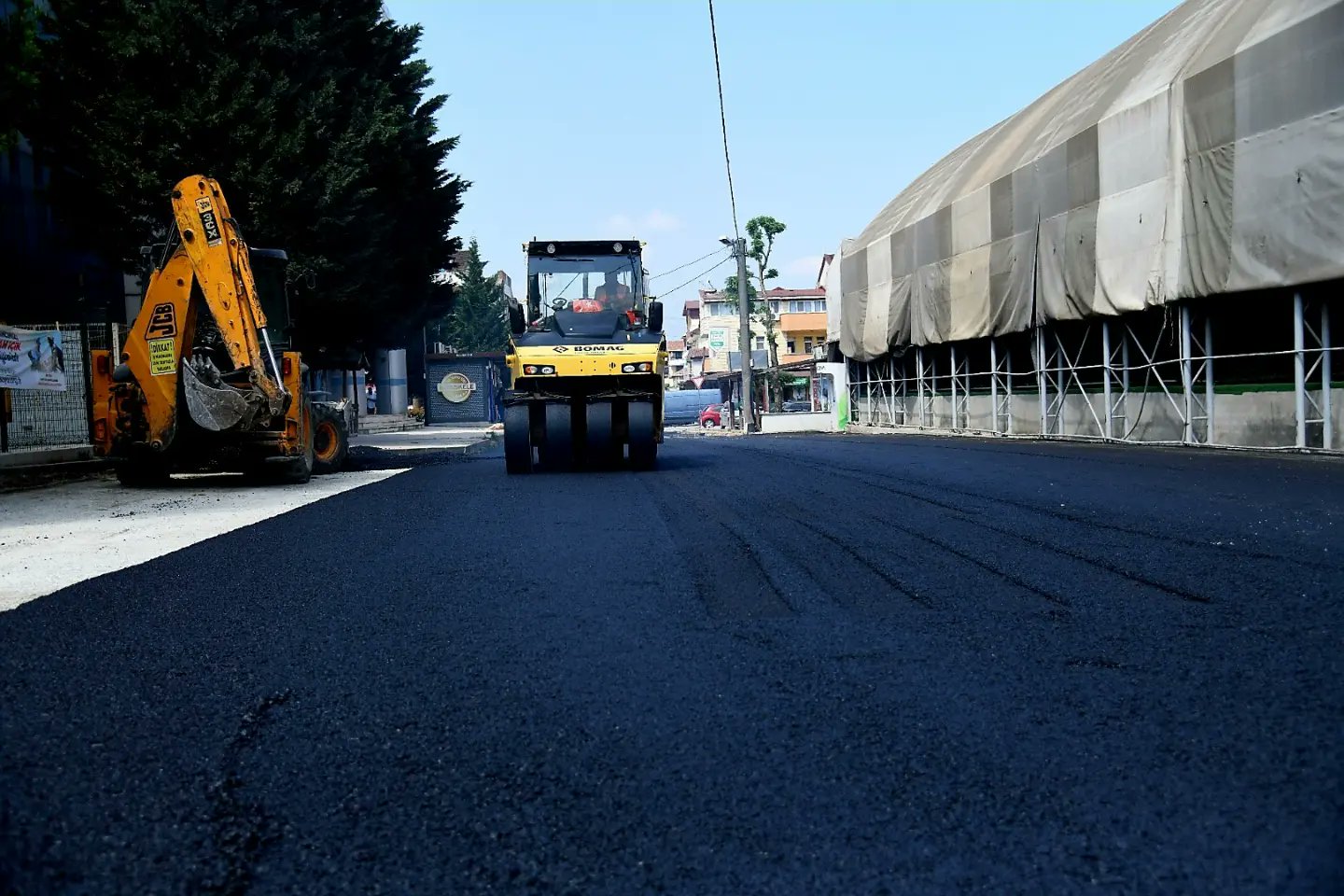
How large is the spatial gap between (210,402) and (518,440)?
140 inches

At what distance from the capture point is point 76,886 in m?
2.39

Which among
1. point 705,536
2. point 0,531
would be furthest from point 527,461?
point 705,536

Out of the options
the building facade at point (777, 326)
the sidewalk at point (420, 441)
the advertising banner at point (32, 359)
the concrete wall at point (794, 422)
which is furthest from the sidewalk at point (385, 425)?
the building facade at point (777, 326)

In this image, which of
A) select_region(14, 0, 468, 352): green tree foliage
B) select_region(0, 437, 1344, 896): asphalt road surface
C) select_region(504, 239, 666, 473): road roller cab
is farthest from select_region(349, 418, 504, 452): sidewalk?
select_region(0, 437, 1344, 896): asphalt road surface

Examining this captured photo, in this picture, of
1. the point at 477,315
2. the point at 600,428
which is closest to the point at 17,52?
the point at 600,428

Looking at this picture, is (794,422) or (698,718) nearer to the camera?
(698,718)

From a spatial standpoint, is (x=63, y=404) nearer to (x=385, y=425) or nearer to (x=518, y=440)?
(x=518, y=440)

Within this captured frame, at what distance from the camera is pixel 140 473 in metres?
14.1

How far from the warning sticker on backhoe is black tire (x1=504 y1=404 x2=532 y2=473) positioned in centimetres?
383

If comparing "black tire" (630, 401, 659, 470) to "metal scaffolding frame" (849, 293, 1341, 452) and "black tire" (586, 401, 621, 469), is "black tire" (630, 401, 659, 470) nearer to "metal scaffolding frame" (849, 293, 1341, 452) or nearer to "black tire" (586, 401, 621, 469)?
"black tire" (586, 401, 621, 469)

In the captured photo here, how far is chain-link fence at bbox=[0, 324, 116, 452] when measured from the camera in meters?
15.0

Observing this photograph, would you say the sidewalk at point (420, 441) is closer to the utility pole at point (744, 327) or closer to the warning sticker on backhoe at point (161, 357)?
the utility pole at point (744, 327)

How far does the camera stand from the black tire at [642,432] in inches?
575

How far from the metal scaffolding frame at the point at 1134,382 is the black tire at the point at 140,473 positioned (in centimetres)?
1377
